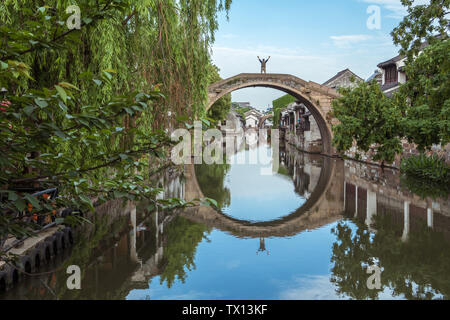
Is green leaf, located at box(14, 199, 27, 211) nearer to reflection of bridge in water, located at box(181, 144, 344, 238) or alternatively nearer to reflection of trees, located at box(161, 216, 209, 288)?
reflection of trees, located at box(161, 216, 209, 288)

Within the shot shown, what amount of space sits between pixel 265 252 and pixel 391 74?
26480 millimetres

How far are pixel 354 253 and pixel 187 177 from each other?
11934 mm

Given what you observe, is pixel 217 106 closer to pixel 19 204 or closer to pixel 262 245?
pixel 262 245

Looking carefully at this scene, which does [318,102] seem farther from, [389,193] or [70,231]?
[70,231]

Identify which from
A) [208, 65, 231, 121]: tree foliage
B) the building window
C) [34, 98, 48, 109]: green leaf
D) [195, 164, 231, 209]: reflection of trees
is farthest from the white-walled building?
[34, 98, 48, 109]: green leaf

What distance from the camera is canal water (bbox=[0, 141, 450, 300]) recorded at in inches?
206

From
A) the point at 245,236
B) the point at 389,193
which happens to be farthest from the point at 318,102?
the point at 245,236

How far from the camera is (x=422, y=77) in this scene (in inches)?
477

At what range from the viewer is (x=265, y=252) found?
7113 mm

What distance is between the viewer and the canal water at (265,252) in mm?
5223

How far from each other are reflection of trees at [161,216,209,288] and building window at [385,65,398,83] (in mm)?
24260

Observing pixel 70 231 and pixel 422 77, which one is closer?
pixel 70 231

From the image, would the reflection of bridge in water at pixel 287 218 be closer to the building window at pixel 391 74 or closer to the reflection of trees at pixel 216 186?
the reflection of trees at pixel 216 186

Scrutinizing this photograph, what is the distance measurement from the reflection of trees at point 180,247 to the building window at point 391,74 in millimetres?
24260
